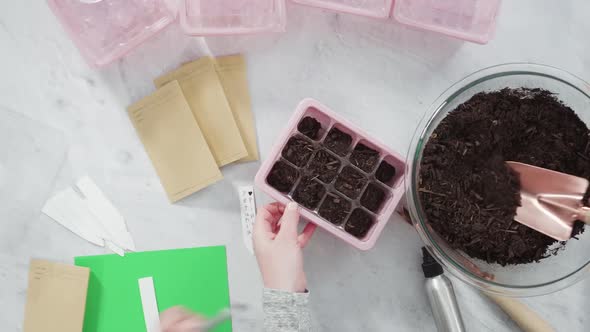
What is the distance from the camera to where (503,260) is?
2.20 feet

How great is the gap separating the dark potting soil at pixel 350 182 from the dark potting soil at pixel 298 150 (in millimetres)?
62

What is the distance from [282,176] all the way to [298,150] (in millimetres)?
48

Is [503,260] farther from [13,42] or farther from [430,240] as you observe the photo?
[13,42]

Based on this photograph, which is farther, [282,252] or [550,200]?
[282,252]

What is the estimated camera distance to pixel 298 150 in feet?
2.53

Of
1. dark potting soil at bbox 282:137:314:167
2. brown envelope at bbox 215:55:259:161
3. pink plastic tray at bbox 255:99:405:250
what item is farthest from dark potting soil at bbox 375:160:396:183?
brown envelope at bbox 215:55:259:161

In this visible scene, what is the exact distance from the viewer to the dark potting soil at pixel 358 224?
2.55 feet

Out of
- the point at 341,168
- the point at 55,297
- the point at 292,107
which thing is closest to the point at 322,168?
the point at 341,168

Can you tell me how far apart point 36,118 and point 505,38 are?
0.82 metres

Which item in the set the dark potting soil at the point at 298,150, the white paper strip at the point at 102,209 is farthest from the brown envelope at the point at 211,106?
the white paper strip at the point at 102,209

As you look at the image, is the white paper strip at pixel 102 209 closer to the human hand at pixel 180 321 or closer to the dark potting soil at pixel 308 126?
the human hand at pixel 180 321

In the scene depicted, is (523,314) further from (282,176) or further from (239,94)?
(239,94)

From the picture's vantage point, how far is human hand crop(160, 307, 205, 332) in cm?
87

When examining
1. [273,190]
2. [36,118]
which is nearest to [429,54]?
[273,190]
